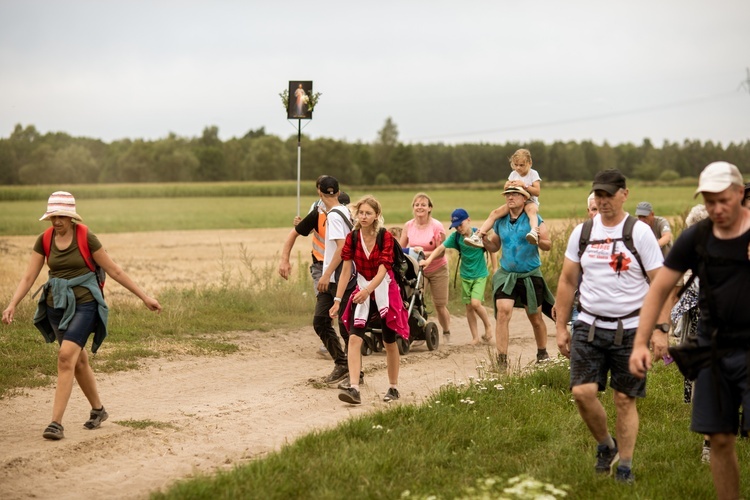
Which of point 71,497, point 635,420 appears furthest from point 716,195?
point 71,497

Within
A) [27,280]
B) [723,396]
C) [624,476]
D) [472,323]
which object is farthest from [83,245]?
[472,323]

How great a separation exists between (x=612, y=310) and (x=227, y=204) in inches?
2563

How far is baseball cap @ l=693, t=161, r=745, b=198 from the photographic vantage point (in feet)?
18.3

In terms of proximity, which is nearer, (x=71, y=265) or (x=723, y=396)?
(x=723, y=396)

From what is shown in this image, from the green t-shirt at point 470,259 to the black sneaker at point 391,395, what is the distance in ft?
14.4

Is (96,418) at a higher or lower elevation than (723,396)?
lower

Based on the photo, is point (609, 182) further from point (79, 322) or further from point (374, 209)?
point (79, 322)

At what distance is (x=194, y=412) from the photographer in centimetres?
933

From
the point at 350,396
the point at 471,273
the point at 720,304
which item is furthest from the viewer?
the point at 471,273

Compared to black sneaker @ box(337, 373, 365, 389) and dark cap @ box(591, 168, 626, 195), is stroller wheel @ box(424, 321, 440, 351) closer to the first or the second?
black sneaker @ box(337, 373, 365, 389)

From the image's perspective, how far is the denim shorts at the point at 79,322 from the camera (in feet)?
27.2

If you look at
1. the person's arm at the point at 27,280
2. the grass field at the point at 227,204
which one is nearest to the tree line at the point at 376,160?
the grass field at the point at 227,204

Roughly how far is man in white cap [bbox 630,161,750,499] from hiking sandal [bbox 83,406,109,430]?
4.78m

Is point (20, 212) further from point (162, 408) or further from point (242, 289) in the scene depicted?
point (162, 408)
